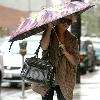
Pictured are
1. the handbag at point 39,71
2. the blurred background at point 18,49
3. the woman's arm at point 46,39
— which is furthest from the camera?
the blurred background at point 18,49

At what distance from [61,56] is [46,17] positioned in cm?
51

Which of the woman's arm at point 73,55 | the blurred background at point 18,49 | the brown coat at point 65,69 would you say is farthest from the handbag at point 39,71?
the blurred background at point 18,49

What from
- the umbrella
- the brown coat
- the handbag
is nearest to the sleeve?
the brown coat

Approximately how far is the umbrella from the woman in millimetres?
107

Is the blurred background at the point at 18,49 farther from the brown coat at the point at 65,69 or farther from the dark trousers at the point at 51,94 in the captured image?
the dark trousers at the point at 51,94

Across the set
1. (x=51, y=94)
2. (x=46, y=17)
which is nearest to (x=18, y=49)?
(x=51, y=94)

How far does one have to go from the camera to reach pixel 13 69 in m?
16.6

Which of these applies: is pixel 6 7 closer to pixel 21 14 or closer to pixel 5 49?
pixel 21 14

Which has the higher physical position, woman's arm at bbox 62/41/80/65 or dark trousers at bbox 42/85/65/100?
woman's arm at bbox 62/41/80/65

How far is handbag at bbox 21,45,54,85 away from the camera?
5820mm

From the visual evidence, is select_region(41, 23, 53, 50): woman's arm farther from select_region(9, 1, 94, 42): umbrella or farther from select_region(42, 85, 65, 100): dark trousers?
select_region(42, 85, 65, 100): dark trousers

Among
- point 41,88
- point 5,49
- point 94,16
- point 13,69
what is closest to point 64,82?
point 41,88

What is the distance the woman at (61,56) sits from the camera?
5.95 metres

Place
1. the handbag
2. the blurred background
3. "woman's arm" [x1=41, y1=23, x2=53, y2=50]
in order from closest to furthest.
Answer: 1. the handbag
2. "woman's arm" [x1=41, y1=23, x2=53, y2=50]
3. the blurred background
